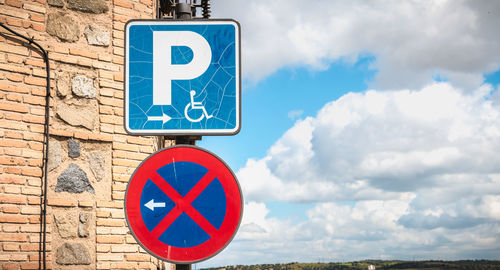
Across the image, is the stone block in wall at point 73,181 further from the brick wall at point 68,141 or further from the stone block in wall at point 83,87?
the stone block in wall at point 83,87

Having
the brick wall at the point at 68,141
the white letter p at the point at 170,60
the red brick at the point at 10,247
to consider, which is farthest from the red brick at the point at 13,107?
the white letter p at the point at 170,60

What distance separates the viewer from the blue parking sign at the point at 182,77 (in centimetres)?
324

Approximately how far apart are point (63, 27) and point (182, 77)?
342 cm

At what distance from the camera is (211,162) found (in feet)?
9.64

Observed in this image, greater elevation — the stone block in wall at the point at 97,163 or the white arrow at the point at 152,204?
the stone block in wall at the point at 97,163

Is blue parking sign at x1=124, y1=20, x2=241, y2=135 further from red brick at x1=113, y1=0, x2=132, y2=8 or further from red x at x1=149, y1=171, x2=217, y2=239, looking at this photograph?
red brick at x1=113, y1=0, x2=132, y2=8

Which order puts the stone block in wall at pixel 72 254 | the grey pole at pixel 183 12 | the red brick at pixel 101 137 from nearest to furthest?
the grey pole at pixel 183 12 < the stone block in wall at pixel 72 254 < the red brick at pixel 101 137

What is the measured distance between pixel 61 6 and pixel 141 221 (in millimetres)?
4162

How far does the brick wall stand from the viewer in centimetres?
554

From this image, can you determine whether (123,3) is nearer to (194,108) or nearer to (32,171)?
(32,171)

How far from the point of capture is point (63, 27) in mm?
6133

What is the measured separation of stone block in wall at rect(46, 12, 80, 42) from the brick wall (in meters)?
0.01

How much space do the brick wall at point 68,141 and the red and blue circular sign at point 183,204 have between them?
318 centimetres

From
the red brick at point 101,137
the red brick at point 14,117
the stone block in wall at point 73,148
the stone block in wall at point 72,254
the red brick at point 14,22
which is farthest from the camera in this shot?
the red brick at point 101,137
